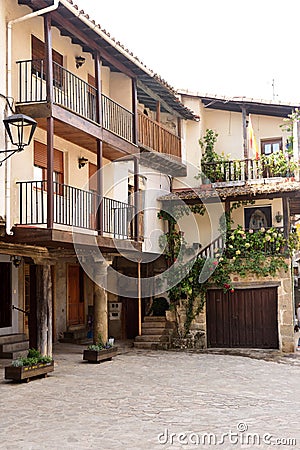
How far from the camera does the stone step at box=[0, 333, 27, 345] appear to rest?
15.2 metres

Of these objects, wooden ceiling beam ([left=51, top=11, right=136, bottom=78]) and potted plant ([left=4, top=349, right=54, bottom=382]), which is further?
wooden ceiling beam ([left=51, top=11, right=136, bottom=78])

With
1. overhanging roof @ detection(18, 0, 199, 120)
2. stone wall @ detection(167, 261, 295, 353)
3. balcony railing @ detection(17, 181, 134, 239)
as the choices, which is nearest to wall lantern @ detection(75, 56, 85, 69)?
overhanging roof @ detection(18, 0, 199, 120)

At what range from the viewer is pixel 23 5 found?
11789mm

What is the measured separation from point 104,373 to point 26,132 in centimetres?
526

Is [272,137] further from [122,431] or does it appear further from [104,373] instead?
[122,431]

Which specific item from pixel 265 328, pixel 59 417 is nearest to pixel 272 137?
pixel 265 328

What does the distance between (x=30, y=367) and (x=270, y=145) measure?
1195 centimetres

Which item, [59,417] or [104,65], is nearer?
[59,417]

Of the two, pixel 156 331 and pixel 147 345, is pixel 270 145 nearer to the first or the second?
pixel 156 331

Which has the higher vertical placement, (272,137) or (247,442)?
(272,137)

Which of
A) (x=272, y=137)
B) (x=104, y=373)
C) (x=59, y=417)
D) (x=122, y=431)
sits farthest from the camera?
(x=272, y=137)

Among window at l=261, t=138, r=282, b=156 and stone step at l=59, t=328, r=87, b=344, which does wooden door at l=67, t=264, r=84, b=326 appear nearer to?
stone step at l=59, t=328, r=87, b=344

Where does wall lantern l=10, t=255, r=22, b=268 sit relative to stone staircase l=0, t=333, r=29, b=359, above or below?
above

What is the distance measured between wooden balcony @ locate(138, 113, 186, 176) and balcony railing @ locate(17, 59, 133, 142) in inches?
40.4
